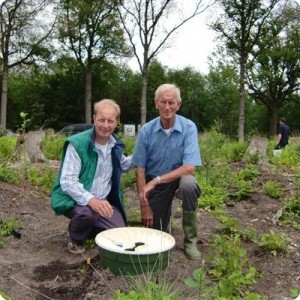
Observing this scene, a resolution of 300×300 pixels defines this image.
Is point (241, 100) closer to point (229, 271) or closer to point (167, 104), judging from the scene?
point (167, 104)

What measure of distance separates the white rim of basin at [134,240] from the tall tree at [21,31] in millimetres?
3851

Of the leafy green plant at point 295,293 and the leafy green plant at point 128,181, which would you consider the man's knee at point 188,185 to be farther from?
the leafy green plant at point 128,181

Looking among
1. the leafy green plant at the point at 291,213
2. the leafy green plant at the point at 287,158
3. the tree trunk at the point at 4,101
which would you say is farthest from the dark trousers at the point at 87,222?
the tree trunk at the point at 4,101

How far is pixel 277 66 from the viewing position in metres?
15.6

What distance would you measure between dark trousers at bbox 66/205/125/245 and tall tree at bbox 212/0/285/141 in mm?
8651

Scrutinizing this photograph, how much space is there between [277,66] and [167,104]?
13.8 m

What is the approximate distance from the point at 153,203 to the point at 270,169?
3.92 m

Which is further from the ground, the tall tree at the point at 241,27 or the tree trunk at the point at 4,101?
the tall tree at the point at 241,27

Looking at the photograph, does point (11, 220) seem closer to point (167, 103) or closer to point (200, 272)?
point (167, 103)

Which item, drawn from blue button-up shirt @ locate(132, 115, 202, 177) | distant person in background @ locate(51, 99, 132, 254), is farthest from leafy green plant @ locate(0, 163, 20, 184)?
blue button-up shirt @ locate(132, 115, 202, 177)

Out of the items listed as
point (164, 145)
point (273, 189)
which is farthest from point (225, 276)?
point (273, 189)

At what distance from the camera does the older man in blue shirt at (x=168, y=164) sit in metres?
2.90

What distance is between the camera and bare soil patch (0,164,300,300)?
8.14 feet

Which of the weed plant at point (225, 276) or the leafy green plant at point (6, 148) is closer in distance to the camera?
the weed plant at point (225, 276)
